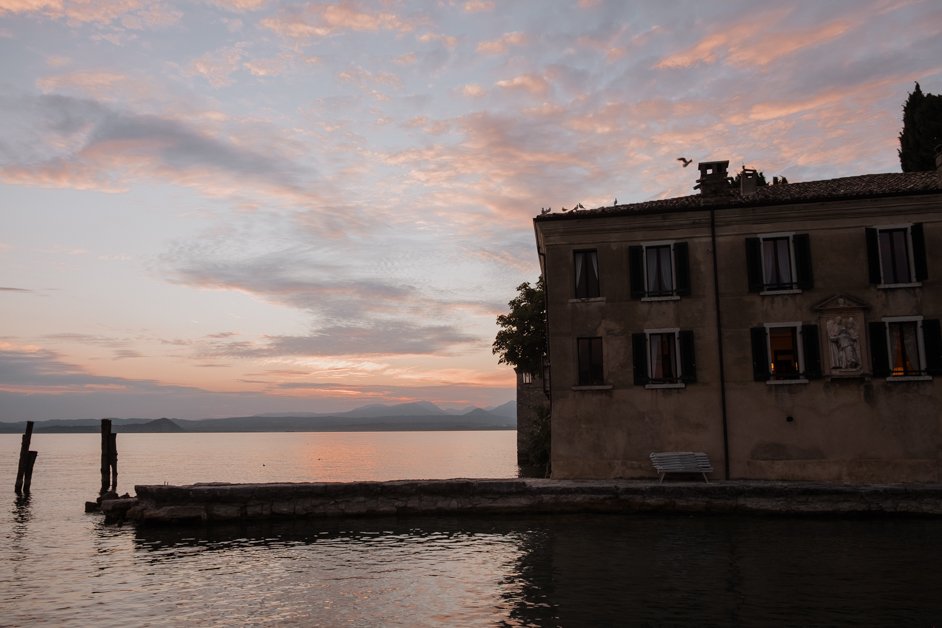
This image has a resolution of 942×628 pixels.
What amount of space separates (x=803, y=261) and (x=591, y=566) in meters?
14.2

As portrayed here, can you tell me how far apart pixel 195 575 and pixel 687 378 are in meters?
16.6

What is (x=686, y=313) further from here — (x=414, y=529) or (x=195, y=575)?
(x=195, y=575)

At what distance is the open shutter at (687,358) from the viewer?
2584cm

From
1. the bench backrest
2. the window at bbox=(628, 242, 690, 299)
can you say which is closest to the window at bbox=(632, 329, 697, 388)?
the window at bbox=(628, 242, 690, 299)

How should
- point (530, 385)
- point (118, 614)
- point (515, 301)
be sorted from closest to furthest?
point (118, 614) < point (515, 301) < point (530, 385)

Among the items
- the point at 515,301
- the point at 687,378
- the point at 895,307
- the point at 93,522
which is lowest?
the point at 93,522

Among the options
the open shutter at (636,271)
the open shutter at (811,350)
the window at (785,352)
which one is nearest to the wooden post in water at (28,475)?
the open shutter at (636,271)

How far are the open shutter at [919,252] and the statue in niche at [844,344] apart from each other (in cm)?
263

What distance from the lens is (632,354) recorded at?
26.3 meters

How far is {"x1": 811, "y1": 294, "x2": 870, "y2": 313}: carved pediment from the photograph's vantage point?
977 inches

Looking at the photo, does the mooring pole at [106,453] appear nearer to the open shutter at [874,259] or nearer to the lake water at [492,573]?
the lake water at [492,573]

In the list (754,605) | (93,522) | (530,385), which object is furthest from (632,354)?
(530,385)

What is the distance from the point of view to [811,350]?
25328mm

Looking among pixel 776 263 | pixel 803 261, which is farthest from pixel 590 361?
pixel 803 261
